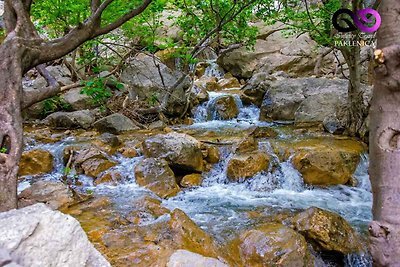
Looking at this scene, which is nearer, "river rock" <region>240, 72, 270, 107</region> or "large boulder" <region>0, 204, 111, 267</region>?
"large boulder" <region>0, 204, 111, 267</region>

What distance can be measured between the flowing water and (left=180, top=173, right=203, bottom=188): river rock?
12 centimetres

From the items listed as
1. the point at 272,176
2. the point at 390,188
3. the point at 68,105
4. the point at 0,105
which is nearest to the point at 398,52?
the point at 390,188

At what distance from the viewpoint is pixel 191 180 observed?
20.2ft

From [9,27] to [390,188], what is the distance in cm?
365

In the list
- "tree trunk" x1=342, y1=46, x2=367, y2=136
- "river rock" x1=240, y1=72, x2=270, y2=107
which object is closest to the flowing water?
"tree trunk" x1=342, y1=46, x2=367, y2=136

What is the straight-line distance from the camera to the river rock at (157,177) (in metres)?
5.64

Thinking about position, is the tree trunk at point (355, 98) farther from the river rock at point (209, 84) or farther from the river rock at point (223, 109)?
the river rock at point (209, 84)

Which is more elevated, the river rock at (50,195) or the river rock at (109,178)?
the river rock at (50,195)

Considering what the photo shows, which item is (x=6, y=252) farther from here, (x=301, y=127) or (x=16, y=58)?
(x=301, y=127)

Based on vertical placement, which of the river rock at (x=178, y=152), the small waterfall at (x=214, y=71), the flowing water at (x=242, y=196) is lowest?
the flowing water at (x=242, y=196)

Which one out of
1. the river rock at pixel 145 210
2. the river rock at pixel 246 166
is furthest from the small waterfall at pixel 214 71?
the river rock at pixel 145 210

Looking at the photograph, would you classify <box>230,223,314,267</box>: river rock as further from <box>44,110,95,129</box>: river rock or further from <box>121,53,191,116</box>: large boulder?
<box>44,110,95,129</box>: river rock

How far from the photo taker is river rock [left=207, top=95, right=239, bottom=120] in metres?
10.6

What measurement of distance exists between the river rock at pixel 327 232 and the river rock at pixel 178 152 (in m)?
2.65
